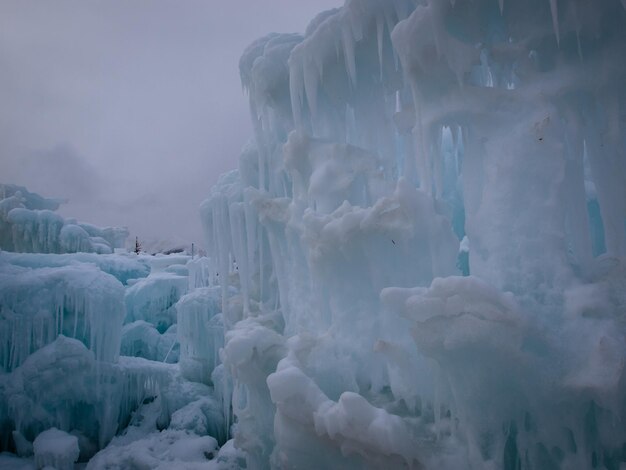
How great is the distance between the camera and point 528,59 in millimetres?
5258

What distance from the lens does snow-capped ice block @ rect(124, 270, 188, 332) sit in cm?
1797

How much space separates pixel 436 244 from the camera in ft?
18.2

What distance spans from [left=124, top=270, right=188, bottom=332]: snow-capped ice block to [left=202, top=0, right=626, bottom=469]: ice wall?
12.0m

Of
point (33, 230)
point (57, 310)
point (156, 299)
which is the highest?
point (33, 230)

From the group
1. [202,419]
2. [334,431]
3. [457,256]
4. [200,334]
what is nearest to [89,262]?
[200,334]

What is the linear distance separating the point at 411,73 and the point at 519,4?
4.87 ft

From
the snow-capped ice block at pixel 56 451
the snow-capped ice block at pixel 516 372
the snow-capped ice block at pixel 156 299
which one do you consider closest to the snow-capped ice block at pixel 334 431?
the snow-capped ice block at pixel 516 372

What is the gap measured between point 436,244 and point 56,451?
9661 millimetres

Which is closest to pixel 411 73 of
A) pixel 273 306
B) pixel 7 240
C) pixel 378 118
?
pixel 378 118

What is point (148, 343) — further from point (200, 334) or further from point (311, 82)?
point (311, 82)

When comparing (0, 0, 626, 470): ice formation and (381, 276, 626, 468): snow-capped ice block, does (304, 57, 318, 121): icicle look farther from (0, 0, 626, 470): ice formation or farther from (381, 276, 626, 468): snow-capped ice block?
(381, 276, 626, 468): snow-capped ice block

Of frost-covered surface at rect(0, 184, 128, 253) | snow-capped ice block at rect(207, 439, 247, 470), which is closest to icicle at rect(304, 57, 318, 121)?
snow-capped ice block at rect(207, 439, 247, 470)

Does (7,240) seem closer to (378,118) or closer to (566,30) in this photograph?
(378,118)

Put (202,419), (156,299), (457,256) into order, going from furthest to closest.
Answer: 1. (156,299)
2. (202,419)
3. (457,256)
